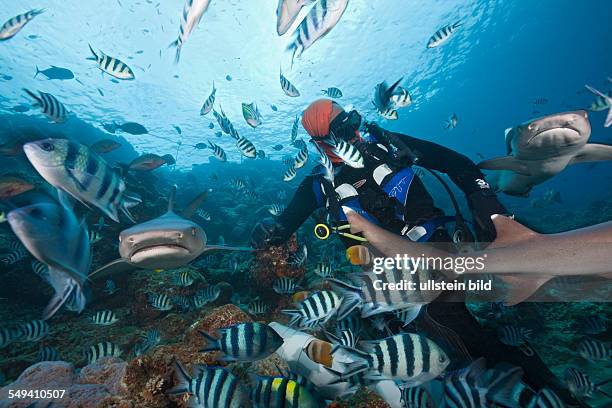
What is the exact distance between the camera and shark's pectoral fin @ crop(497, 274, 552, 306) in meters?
1.96

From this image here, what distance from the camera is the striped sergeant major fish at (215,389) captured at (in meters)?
2.38

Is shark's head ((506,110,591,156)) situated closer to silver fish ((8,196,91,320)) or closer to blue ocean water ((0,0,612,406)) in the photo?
silver fish ((8,196,91,320))

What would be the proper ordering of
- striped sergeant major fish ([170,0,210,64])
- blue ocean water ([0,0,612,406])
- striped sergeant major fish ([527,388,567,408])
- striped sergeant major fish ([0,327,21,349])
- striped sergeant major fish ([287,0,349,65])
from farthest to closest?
blue ocean water ([0,0,612,406]), striped sergeant major fish ([0,327,21,349]), striped sergeant major fish ([527,388,567,408]), striped sergeant major fish ([287,0,349,65]), striped sergeant major fish ([170,0,210,64])

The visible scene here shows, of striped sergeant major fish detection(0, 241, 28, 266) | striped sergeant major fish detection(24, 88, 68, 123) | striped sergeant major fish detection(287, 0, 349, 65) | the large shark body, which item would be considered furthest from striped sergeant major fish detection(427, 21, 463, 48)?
striped sergeant major fish detection(0, 241, 28, 266)

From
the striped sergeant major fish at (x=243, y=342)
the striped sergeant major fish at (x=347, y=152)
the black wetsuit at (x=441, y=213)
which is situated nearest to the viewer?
the striped sergeant major fish at (x=243, y=342)

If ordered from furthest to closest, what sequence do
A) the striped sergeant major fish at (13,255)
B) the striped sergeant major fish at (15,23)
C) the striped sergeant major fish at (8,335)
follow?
the striped sergeant major fish at (13,255) → the striped sergeant major fish at (15,23) → the striped sergeant major fish at (8,335)

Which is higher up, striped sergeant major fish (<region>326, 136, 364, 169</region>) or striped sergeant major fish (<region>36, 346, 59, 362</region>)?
striped sergeant major fish (<region>326, 136, 364, 169</region>)

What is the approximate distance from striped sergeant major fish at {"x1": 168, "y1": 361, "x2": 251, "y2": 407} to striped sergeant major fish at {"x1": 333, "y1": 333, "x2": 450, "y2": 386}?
95cm

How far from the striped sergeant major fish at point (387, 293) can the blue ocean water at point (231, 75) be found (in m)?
4.53

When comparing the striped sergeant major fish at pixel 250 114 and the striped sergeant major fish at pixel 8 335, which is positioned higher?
the striped sergeant major fish at pixel 250 114

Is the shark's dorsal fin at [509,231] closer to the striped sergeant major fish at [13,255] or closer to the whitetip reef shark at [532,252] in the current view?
the whitetip reef shark at [532,252]

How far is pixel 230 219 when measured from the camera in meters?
18.2

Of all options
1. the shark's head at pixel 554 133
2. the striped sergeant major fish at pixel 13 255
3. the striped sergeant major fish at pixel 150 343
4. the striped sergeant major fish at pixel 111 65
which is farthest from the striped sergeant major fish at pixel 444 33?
the striped sergeant major fish at pixel 13 255

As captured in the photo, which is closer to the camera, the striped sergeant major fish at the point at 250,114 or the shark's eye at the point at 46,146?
the shark's eye at the point at 46,146
